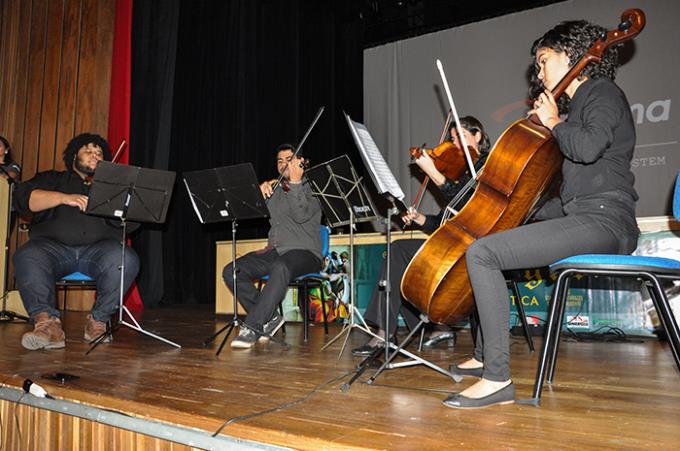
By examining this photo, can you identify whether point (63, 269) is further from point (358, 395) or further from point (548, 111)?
point (548, 111)

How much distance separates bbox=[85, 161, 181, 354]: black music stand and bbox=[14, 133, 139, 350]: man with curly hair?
16 cm

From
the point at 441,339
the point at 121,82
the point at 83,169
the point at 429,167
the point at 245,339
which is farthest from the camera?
the point at 121,82

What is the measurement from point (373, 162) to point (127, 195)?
5.75 ft

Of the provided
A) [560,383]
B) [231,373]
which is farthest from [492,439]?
[231,373]

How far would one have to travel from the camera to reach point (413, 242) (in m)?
3.15

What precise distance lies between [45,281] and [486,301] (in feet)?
8.74

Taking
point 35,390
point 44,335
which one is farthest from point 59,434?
point 44,335

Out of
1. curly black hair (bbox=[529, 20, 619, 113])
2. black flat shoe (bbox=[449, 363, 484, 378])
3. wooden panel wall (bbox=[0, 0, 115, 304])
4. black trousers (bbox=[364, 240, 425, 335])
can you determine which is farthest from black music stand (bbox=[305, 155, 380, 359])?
wooden panel wall (bbox=[0, 0, 115, 304])

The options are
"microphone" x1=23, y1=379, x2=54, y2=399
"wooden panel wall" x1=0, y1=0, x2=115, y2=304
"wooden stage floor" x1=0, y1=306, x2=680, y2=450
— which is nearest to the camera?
"wooden stage floor" x1=0, y1=306, x2=680, y2=450

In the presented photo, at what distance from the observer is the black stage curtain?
630 centimetres

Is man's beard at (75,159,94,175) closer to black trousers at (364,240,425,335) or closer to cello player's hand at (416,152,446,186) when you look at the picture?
black trousers at (364,240,425,335)

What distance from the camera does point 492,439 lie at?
143cm

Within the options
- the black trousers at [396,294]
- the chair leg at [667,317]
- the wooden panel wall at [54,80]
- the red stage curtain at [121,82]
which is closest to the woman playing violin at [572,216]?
the chair leg at [667,317]

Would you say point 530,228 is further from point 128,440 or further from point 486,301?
point 128,440
